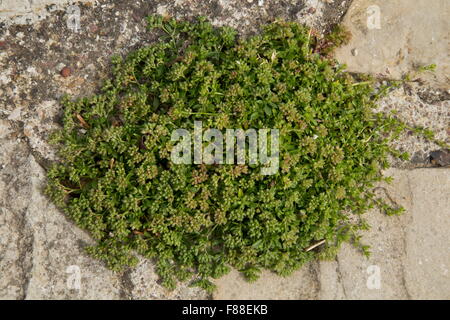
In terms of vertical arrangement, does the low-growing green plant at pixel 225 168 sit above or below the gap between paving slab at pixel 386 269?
above

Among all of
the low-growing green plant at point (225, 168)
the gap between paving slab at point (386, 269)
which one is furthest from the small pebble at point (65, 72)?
the gap between paving slab at point (386, 269)

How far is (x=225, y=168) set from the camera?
423 centimetres

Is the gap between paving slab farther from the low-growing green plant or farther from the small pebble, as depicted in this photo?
the small pebble

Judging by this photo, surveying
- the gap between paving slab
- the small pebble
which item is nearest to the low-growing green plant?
the gap between paving slab

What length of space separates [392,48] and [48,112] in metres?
3.35

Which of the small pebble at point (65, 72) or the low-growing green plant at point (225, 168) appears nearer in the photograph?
the low-growing green plant at point (225, 168)

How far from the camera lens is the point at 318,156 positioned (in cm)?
434

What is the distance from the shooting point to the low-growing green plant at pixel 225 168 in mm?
4242

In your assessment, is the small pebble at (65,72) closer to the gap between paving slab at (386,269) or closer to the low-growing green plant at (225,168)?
the low-growing green plant at (225,168)

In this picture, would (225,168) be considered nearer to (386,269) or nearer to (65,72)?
(386,269)

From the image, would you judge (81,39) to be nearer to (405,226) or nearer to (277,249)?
(277,249)

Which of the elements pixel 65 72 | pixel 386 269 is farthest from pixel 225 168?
pixel 65 72
